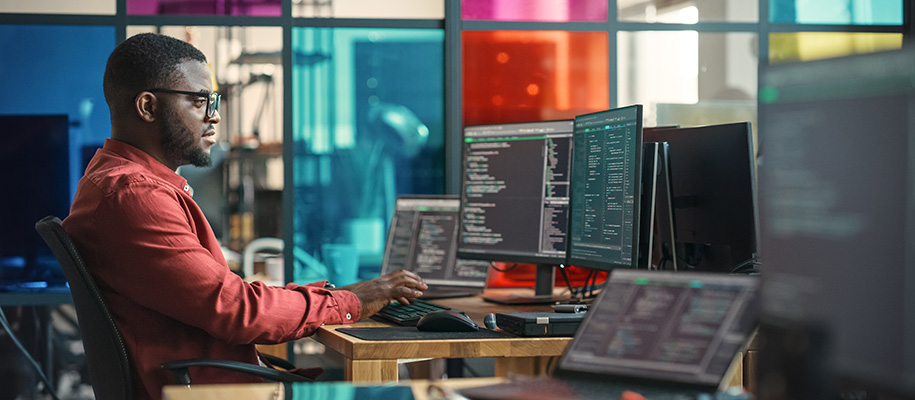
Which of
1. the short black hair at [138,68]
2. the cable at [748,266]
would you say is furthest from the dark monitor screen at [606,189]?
the short black hair at [138,68]

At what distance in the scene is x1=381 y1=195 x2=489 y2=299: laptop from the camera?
9.09ft

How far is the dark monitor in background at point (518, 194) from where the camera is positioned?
2.42 m

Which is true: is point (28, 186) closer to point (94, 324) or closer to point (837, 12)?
point (94, 324)

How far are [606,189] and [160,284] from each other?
3.58ft

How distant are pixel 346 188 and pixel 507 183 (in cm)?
165

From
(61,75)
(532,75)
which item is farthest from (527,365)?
(61,75)

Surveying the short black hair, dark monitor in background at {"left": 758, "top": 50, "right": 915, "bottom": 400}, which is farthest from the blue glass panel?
dark monitor in background at {"left": 758, "top": 50, "right": 915, "bottom": 400}

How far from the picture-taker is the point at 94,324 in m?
1.69

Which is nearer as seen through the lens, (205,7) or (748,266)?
(748,266)

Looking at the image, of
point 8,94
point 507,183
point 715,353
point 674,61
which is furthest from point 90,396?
point 715,353

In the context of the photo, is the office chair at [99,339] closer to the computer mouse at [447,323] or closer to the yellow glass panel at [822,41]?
the computer mouse at [447,323]

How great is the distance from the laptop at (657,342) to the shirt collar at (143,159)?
1195 millimetres

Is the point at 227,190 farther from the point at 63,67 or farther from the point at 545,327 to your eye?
the point at 545,327

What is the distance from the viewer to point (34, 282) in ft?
12.8
